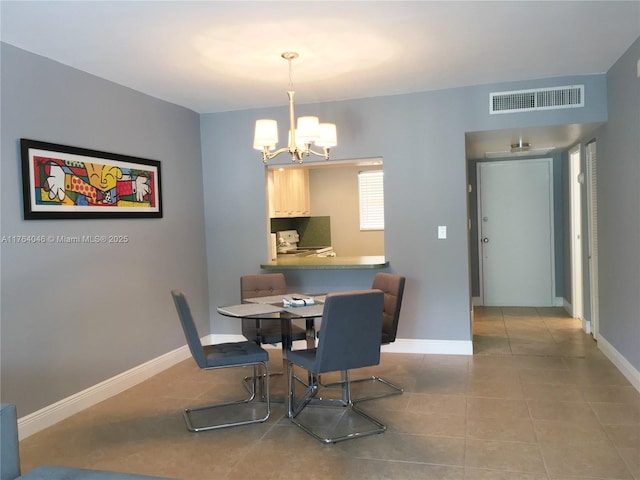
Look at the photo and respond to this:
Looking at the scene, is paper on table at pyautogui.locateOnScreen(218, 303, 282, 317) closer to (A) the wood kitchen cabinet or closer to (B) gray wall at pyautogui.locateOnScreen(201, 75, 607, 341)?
(B) gray wall at pyautogui.locateOnScreen(201, 75, 607, 341)

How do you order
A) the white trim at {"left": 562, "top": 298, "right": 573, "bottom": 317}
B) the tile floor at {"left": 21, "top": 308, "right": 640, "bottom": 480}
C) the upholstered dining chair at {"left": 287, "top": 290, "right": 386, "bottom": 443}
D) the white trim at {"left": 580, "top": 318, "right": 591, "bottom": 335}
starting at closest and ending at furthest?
the tile floor at {"left": 21, "top": 308, "right": 640, "bottom": 480}, the upholstered dining chair at {"left": 287, "top": 290, "right": 386, "bottom": 443}, the white trim at {"left": 580, "top": 318, "right": 591, "bottom": 335}, the white trim at {"left": 562, "top": 298, "right": 573, "bottom": 317}

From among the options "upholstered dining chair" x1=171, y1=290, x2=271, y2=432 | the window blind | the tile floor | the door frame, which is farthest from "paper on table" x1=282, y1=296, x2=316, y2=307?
the window blind

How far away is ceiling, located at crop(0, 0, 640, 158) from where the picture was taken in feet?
8.96

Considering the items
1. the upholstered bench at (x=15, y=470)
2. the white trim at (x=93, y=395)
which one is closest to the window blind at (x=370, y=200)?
the white trim at (x=93, y=395)

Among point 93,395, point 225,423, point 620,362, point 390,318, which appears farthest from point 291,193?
point 620,362

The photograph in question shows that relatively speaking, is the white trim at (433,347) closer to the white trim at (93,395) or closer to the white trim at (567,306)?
the white trim at (93,395)

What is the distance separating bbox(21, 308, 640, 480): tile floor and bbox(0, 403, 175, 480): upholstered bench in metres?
0.86

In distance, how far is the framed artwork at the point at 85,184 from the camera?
321cm

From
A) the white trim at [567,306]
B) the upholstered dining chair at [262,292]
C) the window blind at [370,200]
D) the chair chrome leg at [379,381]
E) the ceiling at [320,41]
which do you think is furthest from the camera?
the window blind at [370,200]

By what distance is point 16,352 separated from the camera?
3.07 meters

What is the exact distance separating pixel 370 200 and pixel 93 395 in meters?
4.91

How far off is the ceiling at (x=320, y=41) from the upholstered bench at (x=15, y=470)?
1997mm

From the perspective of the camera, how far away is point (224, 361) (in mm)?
3150

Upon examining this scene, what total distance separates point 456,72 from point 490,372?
2.43 meters
